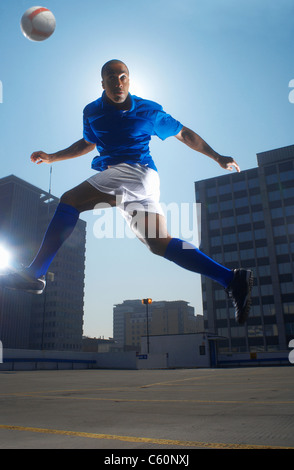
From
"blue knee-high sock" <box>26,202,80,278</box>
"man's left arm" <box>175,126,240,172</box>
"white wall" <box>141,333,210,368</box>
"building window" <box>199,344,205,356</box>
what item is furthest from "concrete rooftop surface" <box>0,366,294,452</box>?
"building window" <box>199,344,205,356</box>

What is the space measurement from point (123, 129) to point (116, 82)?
0.42 metres

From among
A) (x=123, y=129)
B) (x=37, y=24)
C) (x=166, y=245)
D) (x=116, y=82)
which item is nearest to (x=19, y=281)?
(x=166, y=245)

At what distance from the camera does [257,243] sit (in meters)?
77.4

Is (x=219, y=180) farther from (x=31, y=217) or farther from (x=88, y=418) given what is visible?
(x=88, y=418)

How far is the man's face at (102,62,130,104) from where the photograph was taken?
11.0 ft

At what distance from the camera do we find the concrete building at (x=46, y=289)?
10262 centimetres

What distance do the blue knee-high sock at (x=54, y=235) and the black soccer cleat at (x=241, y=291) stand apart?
57.6 inches

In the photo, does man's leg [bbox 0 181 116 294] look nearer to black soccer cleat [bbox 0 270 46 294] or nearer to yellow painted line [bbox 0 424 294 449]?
black soccer cleat [bbox 0 270 46 294]

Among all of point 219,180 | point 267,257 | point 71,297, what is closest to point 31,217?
point 71,297

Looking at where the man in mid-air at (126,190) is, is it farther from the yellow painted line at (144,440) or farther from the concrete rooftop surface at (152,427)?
the yellow painted line at (144,440)

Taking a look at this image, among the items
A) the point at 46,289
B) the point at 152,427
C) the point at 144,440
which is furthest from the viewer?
the point at 46,289

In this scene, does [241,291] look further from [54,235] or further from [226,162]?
[54,235]

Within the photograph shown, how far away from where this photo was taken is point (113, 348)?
150875 millimetres

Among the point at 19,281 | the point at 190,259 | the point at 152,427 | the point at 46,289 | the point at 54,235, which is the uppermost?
the point at 46,289
